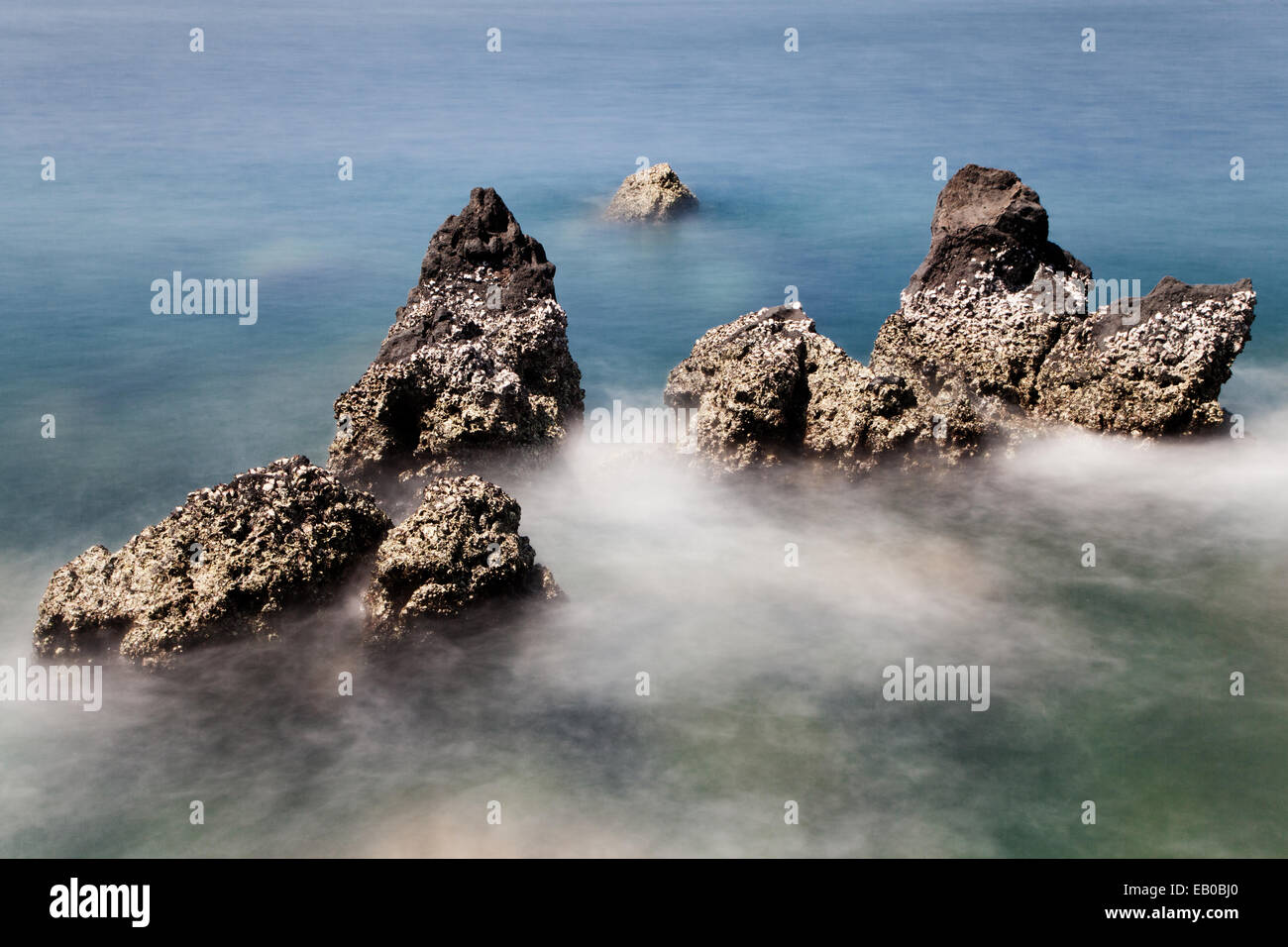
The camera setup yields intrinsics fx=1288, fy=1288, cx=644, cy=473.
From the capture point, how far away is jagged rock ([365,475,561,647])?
14711 millimetres

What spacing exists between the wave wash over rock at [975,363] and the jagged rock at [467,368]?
2347 mm

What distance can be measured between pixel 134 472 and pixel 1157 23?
300 ft

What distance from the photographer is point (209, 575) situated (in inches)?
577

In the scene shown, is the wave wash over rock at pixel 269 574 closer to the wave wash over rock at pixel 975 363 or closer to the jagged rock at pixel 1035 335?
the wave wash over rock at pixel 975 363

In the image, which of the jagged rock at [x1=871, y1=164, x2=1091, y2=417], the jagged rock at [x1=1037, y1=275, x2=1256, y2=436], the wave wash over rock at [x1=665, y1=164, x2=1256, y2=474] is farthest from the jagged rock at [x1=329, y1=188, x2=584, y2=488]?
the jagged rock at [x1=1037, y1=275, x2=1256, y2=436]

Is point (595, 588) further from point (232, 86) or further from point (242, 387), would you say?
point (232, 86)

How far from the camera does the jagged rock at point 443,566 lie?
14711 millimetres

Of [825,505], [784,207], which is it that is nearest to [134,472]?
[825,505]

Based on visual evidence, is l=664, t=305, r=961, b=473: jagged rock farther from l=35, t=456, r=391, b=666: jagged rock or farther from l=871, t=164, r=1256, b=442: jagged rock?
l=35, t=456, r=391, b=666: jagged rock

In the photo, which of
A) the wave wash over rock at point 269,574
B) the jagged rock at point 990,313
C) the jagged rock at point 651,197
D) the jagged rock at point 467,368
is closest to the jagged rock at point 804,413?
the jagged rock at point 990,313

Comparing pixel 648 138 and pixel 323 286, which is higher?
pixel 648 138

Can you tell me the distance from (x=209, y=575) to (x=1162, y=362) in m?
14.1

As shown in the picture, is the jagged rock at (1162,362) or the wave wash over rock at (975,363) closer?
the wave wash over rock at (975,363)

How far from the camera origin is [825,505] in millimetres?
18156
